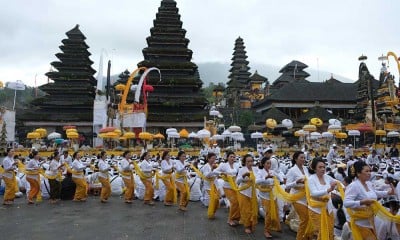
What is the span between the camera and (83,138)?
40562mm

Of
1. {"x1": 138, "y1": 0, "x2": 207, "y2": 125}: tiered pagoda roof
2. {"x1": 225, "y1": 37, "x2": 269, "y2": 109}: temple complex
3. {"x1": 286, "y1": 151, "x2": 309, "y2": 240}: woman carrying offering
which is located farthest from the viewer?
{"x1": 225, "y1": 37, "x2": 269, "y2": 109}: temple complex

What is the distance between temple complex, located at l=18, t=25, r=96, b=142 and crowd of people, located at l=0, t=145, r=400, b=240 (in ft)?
95.5

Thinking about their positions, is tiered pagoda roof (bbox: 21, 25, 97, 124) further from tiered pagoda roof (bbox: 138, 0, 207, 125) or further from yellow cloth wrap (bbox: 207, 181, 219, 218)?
yellow cloth wrap (bbox: 207, 181, 219, 218)

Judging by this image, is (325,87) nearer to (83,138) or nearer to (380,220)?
(83,138)

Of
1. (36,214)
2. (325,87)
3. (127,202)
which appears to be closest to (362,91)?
(325,87)

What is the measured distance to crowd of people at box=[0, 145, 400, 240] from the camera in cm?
517

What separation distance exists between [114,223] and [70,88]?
3881cm

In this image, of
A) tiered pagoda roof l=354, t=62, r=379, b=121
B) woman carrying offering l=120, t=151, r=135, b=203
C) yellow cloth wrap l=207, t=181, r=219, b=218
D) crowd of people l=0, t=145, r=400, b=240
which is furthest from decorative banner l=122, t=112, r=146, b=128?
tiered pagoda roof l=354, t=62, r=379, b=121

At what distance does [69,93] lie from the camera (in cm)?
4494

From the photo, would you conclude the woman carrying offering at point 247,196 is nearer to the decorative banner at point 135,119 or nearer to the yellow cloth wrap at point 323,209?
the yellow cloth wrap at point 323,209

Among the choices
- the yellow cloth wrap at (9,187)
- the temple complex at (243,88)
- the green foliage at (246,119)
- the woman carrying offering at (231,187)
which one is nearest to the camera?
the woman carrying offering at (231,187)

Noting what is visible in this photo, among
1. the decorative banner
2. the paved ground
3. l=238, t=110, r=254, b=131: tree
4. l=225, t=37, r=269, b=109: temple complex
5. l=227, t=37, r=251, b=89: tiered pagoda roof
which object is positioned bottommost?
the paved ground

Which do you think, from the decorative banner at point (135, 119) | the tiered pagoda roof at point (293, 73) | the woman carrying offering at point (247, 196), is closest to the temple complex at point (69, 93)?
the decorative banner at point (135, 119)

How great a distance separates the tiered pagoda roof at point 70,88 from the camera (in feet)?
141
